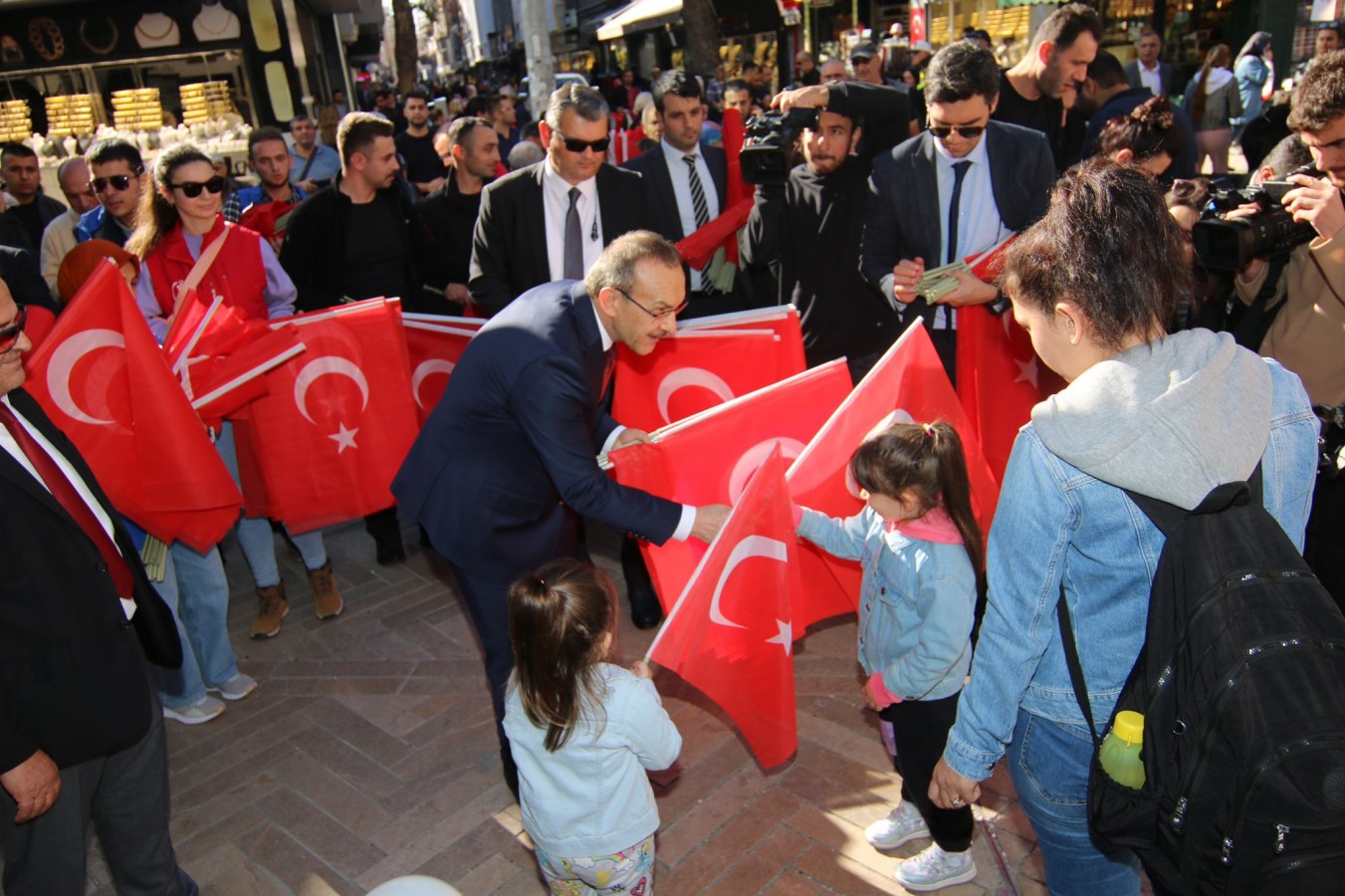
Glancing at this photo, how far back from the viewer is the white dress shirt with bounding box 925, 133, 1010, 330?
14.4 feet

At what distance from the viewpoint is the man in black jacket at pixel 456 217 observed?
5.86 meters

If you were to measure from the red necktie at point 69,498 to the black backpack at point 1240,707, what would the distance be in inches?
96.8

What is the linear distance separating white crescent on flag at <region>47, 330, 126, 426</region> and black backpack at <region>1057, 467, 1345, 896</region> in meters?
3.70

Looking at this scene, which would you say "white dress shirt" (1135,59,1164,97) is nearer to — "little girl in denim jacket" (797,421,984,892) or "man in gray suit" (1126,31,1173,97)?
"man in gray suit" (1126,31,1173,97)

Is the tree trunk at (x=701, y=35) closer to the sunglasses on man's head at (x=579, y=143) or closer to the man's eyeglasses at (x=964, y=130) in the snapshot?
the sunglasses on man's head at (x=579, y=143)

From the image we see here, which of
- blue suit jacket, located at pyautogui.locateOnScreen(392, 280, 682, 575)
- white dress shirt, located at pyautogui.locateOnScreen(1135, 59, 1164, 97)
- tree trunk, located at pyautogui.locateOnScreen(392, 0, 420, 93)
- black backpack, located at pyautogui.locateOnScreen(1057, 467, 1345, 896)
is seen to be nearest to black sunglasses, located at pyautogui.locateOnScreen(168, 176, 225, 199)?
blue suit jacket, located at pyautogui.locateOnScreen(392, 280, 682, 575)

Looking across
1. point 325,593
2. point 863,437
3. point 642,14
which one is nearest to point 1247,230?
point 863,437

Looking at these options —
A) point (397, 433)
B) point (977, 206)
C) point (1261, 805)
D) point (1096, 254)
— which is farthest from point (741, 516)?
point (397, 433)

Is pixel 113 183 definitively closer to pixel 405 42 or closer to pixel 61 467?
pixel 61 467

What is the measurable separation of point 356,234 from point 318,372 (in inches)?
41.2

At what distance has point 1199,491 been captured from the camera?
1.71 metres

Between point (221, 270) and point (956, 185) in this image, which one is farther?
→ point (221, 270)

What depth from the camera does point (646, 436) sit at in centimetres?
351

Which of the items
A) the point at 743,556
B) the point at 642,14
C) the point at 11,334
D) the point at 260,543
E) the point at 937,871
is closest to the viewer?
the point at 11,334
